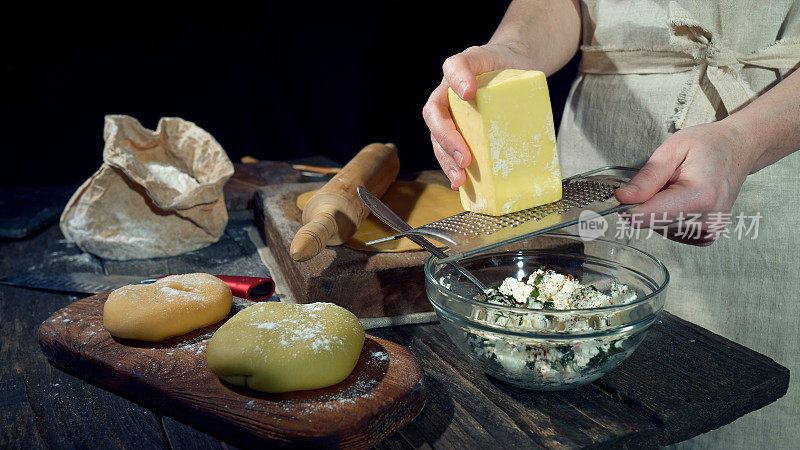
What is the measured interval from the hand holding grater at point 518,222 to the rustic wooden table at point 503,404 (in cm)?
24

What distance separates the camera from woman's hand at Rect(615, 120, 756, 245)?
119cm

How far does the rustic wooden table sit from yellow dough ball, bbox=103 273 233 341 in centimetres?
12

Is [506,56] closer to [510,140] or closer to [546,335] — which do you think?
[510,140]

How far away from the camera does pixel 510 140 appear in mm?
1163

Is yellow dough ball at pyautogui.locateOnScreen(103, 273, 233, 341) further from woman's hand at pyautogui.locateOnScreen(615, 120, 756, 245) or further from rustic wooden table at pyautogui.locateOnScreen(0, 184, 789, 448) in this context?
woman's hand at pyautogui.locateOnScreen(615, 120, 756, 245)

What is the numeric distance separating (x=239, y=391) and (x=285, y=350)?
3.8 inches

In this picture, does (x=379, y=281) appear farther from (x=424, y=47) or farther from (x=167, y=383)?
(x=424, y=47)

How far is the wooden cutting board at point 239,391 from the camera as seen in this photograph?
86 centimetres

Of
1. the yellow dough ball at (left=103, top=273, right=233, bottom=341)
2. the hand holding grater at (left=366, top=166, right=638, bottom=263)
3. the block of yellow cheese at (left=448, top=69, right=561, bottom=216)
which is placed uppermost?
the block of yellow cheese at (left=448, top=69, right=561, bottom=216)

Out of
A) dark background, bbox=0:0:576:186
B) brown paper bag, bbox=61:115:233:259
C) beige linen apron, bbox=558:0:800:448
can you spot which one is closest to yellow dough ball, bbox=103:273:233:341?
brown paper bag, bbox=61:115:233:259

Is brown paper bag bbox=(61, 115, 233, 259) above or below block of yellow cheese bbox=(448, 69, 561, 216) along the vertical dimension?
below

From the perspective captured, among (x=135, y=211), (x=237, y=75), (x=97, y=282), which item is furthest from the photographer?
(x=237, y=75)

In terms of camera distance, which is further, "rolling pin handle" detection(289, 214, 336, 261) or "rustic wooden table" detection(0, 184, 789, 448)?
"rolling pin handle" detection(289, 214, 336, 261)

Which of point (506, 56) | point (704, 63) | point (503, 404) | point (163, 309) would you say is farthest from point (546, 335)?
point (704, 63)
